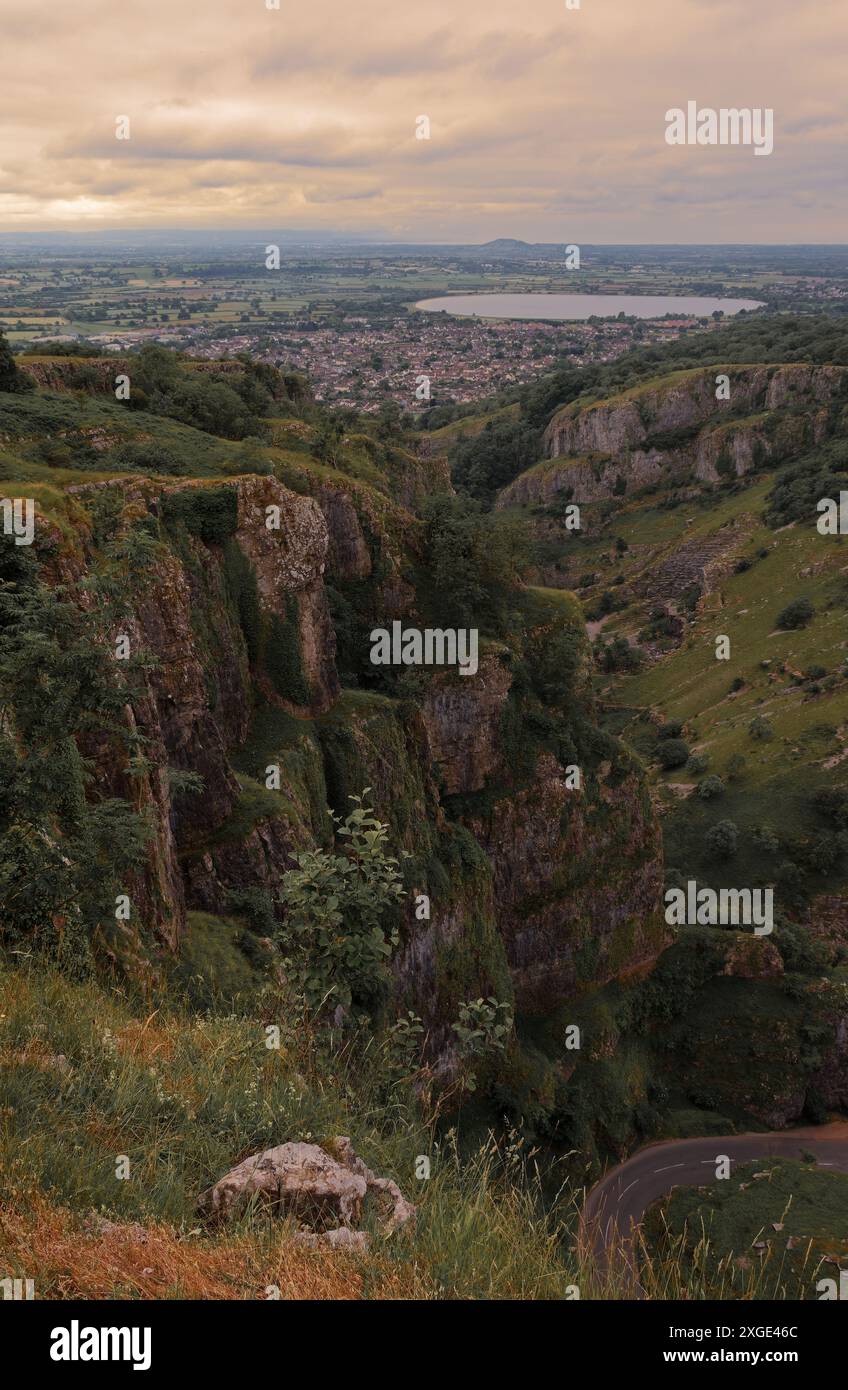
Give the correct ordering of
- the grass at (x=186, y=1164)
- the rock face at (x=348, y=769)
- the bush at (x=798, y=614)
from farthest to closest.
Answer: the bush at (x=798, y=614)
the rock face at (x=348, y=769)
the grass at (x=186, y=1164)

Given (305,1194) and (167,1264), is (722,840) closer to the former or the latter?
(305,1194)

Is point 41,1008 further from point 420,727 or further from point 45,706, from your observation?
point 420,727

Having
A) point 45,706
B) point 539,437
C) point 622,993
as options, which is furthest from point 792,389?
point 45,706

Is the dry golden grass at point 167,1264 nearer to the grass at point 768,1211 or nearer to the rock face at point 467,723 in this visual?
the grass at point 768,1211

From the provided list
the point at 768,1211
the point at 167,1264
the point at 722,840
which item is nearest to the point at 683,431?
the point at 722,840

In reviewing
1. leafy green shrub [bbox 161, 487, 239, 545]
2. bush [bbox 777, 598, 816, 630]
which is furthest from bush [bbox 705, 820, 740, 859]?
leafy green shrub [bbox 161, 487, 239, 545]

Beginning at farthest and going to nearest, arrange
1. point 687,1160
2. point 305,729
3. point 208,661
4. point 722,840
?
point 722,840 < point 687,1160 < point 305,729 < point 208,661

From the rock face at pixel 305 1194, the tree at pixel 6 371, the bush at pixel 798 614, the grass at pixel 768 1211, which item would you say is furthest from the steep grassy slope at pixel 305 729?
the bush at pixel 798 614
